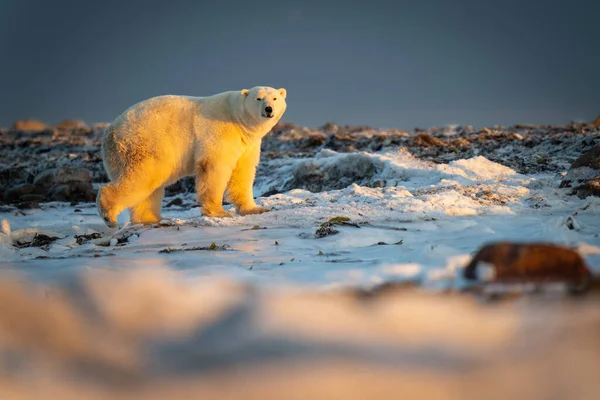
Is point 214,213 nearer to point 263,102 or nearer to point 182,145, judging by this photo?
point 182,145

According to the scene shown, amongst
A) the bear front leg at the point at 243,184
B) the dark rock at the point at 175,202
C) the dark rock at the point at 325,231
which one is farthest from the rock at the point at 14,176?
the dark rock at the point at 325,231

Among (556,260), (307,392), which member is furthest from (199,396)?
(556,260)

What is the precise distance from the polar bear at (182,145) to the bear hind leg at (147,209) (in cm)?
1

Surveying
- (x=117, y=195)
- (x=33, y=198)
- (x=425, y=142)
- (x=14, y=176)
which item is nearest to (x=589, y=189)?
(x=117, y=195)

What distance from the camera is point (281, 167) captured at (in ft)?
44.8

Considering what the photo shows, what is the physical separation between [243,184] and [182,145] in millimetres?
1040

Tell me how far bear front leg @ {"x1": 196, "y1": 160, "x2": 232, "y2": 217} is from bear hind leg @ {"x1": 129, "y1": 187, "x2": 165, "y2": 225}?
69 centimetres

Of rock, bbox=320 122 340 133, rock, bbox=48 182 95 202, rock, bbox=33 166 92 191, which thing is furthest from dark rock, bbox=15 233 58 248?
rock, bbox=320 122 340 133

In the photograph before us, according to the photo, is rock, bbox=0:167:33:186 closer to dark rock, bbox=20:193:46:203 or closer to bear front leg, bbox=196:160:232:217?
dark rock, bbox=20:193:46:203

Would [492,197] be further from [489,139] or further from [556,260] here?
[489,139]

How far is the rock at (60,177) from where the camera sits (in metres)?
13.6

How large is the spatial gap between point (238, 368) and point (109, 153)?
15.7ft

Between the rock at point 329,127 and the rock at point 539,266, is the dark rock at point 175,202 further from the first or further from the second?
the rock at point 329,127

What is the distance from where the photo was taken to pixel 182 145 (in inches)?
273
